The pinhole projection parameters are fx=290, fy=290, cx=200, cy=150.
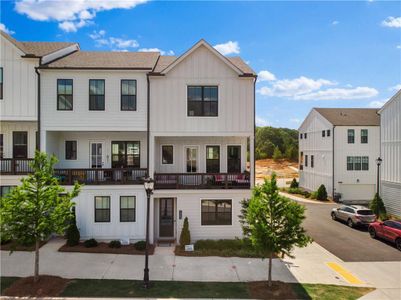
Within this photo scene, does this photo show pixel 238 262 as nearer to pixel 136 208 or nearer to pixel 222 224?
pixel 222 224

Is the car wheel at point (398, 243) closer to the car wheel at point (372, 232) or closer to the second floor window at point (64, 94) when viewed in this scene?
the car wheel at point (372, 232)

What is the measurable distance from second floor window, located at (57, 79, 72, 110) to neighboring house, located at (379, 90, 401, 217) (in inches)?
1013

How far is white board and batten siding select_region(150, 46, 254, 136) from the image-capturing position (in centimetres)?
1750

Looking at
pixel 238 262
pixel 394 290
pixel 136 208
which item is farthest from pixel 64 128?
pixel 394 290

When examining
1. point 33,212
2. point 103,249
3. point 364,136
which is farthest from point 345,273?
point 364,136

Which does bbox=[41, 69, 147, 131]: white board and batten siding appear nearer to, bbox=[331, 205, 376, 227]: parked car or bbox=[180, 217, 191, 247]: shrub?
bbox=[180, 217, 191, 247]: shrub

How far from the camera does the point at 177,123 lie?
1752cm

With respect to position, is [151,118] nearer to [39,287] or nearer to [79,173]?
[79,173]

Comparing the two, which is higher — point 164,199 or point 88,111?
point 88,111

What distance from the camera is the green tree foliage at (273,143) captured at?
241ft

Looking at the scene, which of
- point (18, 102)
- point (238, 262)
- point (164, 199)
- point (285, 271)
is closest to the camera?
point (285, 271)

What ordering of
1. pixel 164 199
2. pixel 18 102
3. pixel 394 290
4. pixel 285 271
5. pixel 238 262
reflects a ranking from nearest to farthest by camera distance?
pixel 394 290 < pixel 285 271 < pixel 238 262 < pixel 18 102 < pixel 164 199

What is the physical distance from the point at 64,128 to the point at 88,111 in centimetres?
174

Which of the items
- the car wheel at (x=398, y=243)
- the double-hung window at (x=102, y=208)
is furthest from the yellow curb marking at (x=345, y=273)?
the double-hung window at (x=102, y=208)
